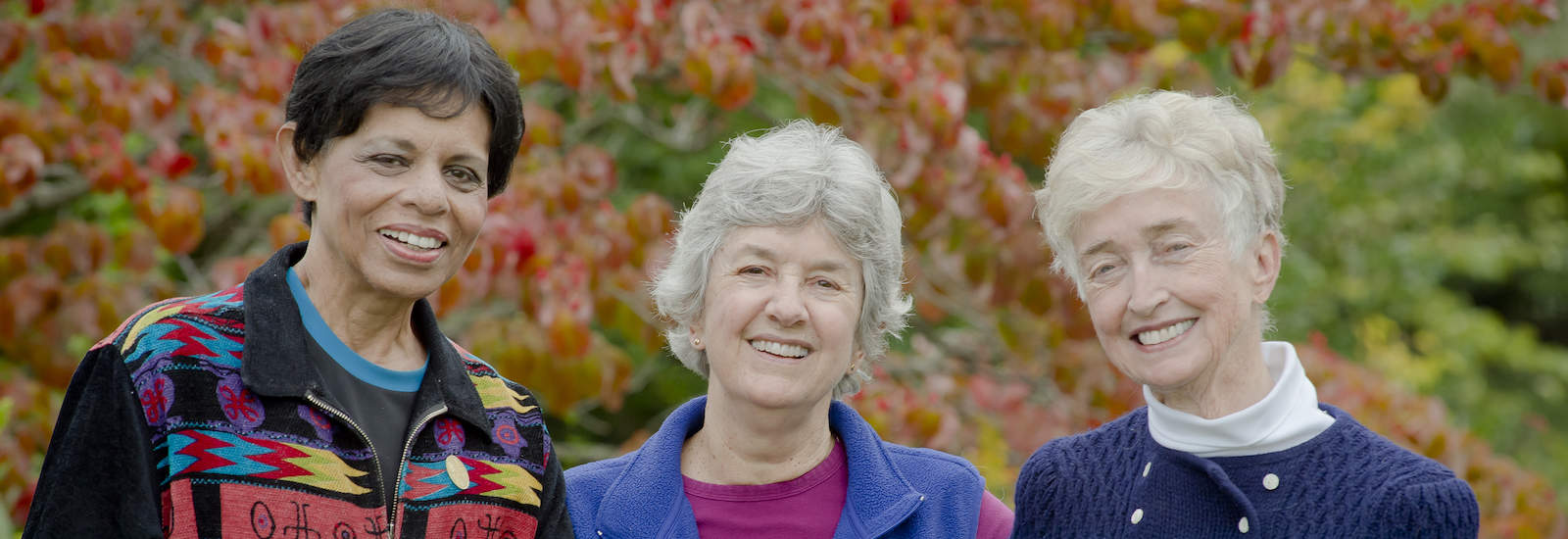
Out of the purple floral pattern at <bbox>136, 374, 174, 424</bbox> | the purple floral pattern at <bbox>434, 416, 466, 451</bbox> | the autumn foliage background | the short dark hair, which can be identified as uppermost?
the short dark hair

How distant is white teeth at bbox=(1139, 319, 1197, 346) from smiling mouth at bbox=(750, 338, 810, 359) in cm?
68

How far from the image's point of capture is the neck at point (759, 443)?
9.53 feet

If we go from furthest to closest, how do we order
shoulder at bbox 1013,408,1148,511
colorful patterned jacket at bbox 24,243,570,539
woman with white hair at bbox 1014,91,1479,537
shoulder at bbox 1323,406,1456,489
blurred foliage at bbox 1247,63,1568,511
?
blurred foliage at bbox 1247,63,1568,511
shoulder at bbox 1013,408,1148,511
woman with white hair at bbox 1014,91,1479,537
shoulder at bbox 1323,406,1456,489
colorful patterned jacket at bbox 24,243,570,539

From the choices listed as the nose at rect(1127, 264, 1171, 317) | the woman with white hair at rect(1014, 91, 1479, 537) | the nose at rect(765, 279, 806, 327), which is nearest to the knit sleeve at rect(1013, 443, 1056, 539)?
the woman with white hair at rect(1014, 91, 1479, 537)

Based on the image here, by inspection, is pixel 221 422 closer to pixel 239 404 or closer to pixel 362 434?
pixel 239 404

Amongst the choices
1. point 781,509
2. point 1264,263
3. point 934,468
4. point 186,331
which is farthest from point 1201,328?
point 186,331

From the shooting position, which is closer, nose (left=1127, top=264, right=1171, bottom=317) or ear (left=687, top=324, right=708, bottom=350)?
nose (left=1127, top=264, right=1171, bottom=317)

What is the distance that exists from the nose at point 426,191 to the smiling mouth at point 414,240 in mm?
51

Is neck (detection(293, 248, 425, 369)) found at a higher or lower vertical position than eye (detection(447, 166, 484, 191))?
lower

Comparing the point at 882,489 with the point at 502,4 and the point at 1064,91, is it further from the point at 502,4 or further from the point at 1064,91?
the point at 502,4

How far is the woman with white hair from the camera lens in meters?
2.38

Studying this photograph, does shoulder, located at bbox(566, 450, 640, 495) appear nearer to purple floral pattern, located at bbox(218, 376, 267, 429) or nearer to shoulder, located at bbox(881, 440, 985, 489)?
shoulder, located at bbox(881, 440, 985, 489)

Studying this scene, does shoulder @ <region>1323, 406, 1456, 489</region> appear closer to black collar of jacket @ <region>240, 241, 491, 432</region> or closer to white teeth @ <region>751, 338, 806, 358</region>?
white teeth @ <region>751, 338, 806, 358</region>

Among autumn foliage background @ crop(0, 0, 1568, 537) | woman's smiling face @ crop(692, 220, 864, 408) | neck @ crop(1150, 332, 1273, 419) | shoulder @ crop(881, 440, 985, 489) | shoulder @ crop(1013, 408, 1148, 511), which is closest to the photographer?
neck @ crop(1150, 332, 1273, 419)
